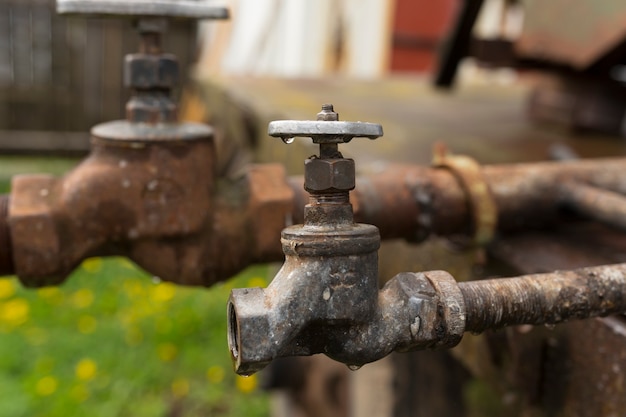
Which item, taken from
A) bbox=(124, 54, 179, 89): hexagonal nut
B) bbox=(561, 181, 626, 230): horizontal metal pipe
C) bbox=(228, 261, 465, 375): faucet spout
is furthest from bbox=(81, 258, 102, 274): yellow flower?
bbox=(228, 261, 465, 375): faucet spout

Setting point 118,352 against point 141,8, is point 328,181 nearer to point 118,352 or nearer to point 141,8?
point 141,8

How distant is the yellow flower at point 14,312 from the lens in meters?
3.46

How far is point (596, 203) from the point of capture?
1.21 meters

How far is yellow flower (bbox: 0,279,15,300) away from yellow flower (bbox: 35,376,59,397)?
94cm

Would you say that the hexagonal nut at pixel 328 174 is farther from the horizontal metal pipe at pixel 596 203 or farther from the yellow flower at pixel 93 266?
the yellow flower at pixel 93 266

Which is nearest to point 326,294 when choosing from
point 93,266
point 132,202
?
point 132,202

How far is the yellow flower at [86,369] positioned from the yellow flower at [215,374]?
0.48 meters

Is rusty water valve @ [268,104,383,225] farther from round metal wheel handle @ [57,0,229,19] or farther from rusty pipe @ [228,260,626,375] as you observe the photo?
round metal wheel handle @ [57,0,229,19]

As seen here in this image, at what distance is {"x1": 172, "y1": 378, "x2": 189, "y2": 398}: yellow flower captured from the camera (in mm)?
2986

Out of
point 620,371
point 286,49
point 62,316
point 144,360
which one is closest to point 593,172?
point 620,371

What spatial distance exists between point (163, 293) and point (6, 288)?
825 mm

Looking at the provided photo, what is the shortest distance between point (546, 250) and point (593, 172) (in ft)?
0.68

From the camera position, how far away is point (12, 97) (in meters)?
6.16

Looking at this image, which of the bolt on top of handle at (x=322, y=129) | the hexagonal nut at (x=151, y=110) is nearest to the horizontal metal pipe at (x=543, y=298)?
the bolt on top of handle at (x=322, y=129)
